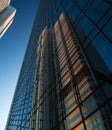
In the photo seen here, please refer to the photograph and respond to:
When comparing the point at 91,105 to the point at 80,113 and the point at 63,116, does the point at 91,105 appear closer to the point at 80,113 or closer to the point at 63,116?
the point at 80,113

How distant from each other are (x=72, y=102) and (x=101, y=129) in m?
3.14

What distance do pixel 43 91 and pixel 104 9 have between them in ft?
27.7

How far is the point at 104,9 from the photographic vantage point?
10.2 meters

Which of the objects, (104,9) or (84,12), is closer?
(104,9)

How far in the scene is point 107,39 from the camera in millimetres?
8836

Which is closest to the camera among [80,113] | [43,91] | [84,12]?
[80,113]

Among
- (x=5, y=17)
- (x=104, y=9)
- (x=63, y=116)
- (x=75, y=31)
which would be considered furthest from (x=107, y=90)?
(x=5, y=17)

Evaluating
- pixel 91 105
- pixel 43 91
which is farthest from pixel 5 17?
pixel 91 105

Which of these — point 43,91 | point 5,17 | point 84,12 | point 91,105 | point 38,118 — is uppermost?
point 5,17

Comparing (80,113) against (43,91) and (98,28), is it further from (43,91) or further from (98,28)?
(43,91)

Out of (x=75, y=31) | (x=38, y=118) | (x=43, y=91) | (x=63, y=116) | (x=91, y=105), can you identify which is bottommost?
(x=91, y=105)

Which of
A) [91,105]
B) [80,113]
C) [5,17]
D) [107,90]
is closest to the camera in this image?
[107,90]

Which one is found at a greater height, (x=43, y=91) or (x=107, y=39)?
(x=43, y=91)

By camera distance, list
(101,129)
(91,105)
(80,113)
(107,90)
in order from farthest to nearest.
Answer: (80,113)
(91,105)
(107,90)
(101,129)
